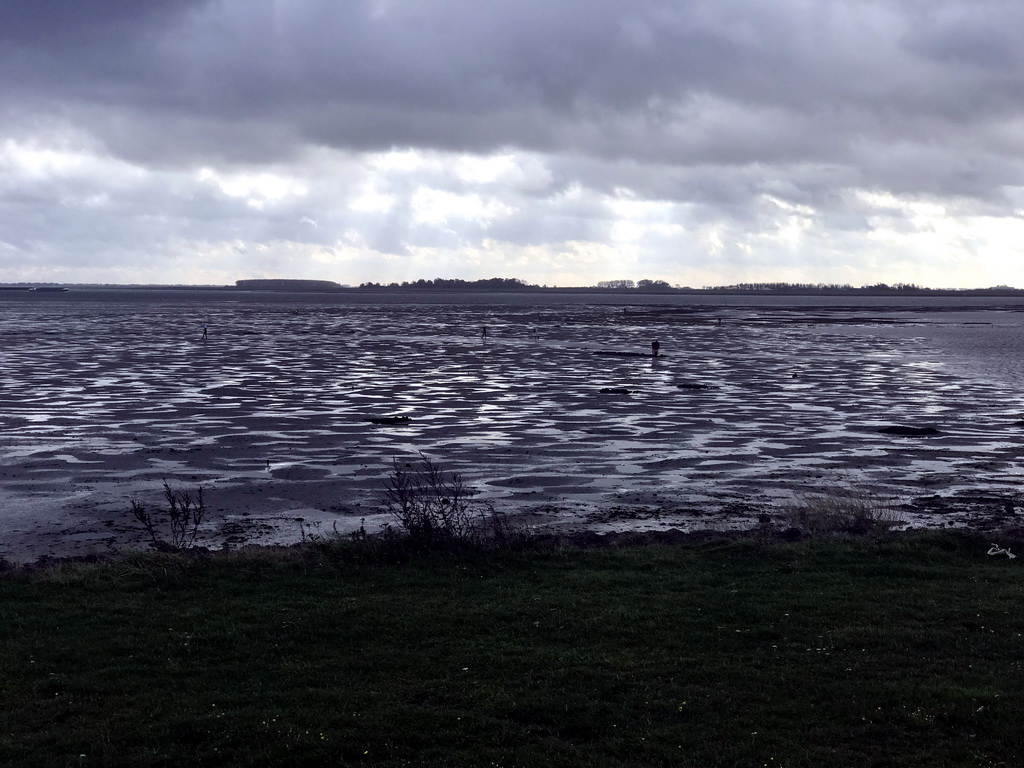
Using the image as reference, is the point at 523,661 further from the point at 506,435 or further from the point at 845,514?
the point at 506,435

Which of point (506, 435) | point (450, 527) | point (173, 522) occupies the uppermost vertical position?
point (450, 527)

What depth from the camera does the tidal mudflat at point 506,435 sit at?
19.0m

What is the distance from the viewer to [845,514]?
17047 mm

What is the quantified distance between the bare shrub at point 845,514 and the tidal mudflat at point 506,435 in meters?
0.59

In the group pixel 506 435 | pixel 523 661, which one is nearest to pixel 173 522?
pixel 523 661

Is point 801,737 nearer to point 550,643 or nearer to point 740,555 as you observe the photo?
point 550,643

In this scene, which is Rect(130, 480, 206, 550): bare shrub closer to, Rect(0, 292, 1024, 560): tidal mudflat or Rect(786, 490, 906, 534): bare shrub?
Rect(0, 292, 1024, 560): tidal mudflat

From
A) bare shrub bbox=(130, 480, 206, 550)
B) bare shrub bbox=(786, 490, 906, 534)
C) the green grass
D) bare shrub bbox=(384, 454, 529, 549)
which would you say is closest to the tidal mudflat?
bare shrub bbox=(130, 480, 206, 550)

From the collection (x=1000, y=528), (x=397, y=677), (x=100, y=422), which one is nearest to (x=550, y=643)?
(x=397, y=677)

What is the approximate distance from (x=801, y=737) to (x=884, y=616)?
3714 mm

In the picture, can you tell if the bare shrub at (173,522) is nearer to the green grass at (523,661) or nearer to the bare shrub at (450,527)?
the green grass at (523,661)

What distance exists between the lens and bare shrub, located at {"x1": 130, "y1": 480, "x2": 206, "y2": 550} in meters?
15.0

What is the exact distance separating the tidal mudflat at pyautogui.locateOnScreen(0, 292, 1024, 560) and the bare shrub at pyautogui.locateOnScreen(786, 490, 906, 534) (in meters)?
0.59

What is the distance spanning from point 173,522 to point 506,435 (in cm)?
1320
